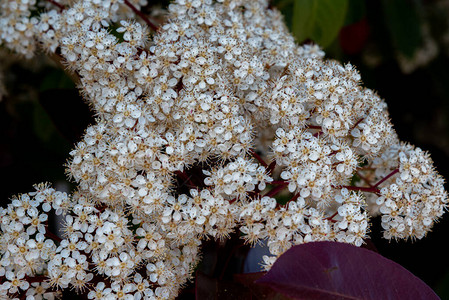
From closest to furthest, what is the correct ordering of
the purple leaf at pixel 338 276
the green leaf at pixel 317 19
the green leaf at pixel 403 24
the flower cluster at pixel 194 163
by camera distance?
1. the purple leaf at pixel 338 276
2. the flower cluster at pixel 194 163
3. the green leaf at pixel 317 19
4. the green leaf at pixel 403 24

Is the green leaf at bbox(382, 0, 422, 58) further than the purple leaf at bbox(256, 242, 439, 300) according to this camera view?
Yes

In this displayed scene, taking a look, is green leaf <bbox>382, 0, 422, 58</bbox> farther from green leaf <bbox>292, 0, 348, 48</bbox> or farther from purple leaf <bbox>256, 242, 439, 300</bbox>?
purple leaf <bbox>256, 242, 439, 300</bbox>

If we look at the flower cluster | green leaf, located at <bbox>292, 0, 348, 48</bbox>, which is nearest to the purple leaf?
Answer: the flower cluster

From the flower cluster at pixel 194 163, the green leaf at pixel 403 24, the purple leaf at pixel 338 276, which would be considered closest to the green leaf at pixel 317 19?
the flower cluster at pixel 194 163

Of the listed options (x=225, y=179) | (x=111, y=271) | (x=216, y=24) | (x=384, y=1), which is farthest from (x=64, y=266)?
(x=384, y=1)

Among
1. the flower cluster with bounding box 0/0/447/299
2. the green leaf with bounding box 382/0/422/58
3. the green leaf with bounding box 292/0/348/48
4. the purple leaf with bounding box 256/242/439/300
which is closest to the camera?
the purple leaf with bounding box 256/242/439/300

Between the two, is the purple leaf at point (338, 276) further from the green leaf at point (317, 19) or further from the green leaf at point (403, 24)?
the green leaf at point (403, 24)
